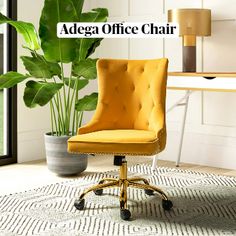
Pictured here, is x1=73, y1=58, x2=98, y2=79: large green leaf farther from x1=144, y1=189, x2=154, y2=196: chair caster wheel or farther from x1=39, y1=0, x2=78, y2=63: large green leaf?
x1=144, y1=189, x2=154, y2=196: chair caster wheel

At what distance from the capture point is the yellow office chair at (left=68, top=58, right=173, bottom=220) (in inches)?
125

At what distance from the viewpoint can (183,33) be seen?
13.7 feet

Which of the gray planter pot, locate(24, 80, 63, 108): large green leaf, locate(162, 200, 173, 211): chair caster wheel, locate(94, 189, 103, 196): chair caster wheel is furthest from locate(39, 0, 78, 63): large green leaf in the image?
locate(162, 200, 173, 211): chair caster wheel

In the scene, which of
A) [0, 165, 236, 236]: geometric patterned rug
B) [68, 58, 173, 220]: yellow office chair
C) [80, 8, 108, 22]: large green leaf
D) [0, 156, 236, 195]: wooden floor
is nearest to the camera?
[0, 165, 236, 236]: geometric patterned rug

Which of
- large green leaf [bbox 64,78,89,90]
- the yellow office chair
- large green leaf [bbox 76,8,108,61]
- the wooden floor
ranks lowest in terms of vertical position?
the wooden floor

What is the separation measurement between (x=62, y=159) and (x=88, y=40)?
2.99 ft

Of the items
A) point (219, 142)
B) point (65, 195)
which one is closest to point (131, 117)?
point (65, 195)

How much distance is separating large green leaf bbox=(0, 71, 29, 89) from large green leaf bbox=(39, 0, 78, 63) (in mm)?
245

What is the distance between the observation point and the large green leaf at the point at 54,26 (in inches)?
158

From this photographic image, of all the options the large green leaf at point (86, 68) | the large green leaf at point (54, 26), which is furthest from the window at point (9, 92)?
the large green leaf at point (86, 68)

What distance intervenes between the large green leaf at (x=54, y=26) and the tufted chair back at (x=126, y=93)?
2.09 feet

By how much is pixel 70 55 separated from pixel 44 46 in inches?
Answer: 8.0

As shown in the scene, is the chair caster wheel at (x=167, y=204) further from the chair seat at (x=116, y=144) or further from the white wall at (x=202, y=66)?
the white wall at (x=202, y=66)

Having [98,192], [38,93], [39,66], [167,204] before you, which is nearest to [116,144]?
[167,204]
